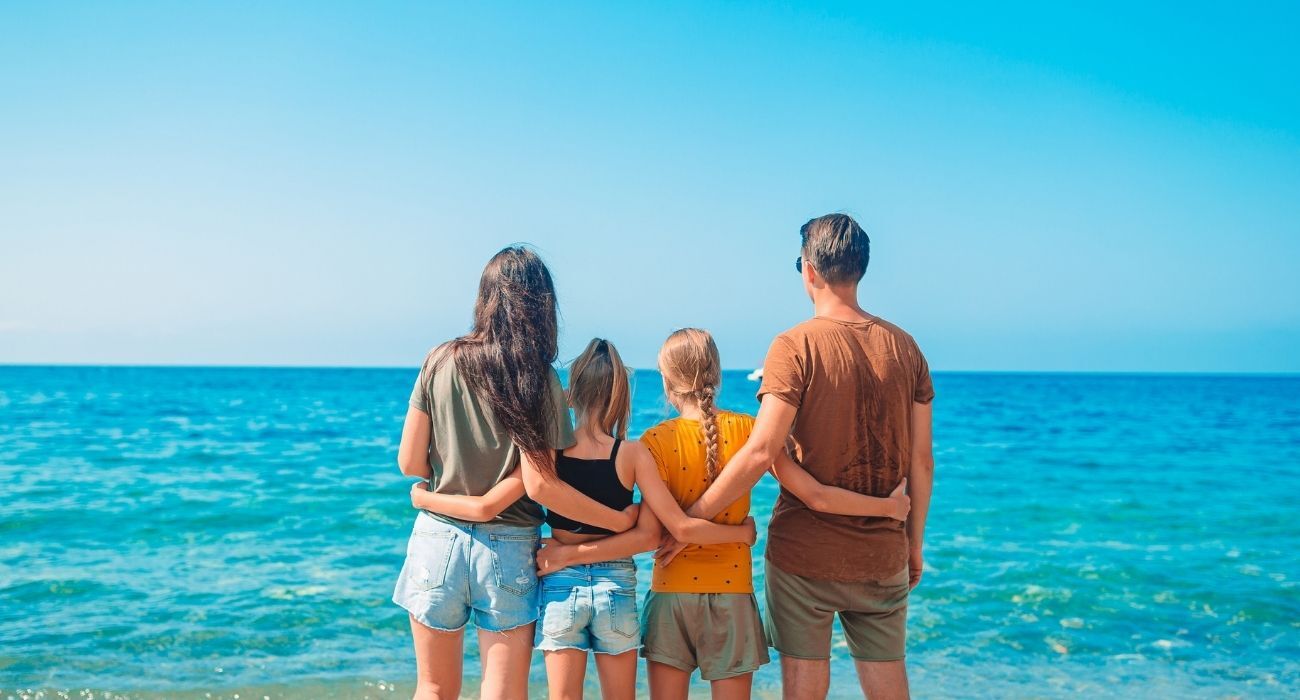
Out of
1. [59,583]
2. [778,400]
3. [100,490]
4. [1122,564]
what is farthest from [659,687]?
[100,490]

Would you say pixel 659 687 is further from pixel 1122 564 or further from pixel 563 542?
pixel 1122 564

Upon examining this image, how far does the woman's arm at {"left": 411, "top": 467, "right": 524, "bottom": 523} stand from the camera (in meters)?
2.64

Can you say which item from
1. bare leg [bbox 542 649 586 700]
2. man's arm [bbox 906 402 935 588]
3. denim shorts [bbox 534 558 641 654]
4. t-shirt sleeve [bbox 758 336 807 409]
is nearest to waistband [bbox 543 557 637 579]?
denim shorts [bbox 534 558 641 654]

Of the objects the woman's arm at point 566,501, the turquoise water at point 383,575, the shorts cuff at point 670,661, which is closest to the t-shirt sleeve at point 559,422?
the woman's arm at point 566,501

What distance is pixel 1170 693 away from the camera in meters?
5.05

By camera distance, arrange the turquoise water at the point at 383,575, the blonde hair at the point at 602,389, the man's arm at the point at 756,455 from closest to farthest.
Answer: the man's arm at the point at 756,455
the blonde hair at the point at 602,389
the turquoise water at the point at 383,575

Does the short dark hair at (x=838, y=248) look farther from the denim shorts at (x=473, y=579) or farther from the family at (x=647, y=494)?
the denim shorts at (x=473, y=579)

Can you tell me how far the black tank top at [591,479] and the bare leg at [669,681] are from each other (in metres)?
0.45

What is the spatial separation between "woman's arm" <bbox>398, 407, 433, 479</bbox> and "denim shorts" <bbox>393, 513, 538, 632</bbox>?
0.64 feet

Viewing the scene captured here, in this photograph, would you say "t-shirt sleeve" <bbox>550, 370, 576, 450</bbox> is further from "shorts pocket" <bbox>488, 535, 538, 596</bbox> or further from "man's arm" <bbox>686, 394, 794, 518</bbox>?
"man's arm" <bbox>686, 394, 794, 518</bbox>

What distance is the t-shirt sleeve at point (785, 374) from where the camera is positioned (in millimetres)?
2604

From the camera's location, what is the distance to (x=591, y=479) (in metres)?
2.70

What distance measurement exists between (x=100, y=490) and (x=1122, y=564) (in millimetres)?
11415

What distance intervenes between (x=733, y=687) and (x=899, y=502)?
0.77 metres
